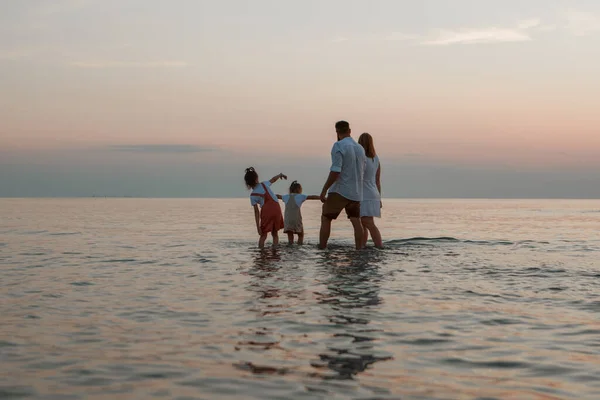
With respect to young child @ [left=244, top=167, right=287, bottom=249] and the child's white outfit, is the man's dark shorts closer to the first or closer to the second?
young child @ [left=244, top=167, right=287, bottom=249]

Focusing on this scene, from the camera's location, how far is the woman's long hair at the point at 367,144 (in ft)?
44.0

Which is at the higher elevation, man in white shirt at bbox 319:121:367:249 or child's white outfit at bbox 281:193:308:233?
man in white shirt at bbox 319:121:367:249

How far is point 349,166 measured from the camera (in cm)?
1273

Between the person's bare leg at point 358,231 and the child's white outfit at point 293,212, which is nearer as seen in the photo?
the person's bare leg at point 358,231

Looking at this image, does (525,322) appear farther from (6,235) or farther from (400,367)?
(6,235)

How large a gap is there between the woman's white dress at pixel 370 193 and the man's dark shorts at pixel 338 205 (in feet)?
1.37

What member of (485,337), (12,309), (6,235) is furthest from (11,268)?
(6,235)

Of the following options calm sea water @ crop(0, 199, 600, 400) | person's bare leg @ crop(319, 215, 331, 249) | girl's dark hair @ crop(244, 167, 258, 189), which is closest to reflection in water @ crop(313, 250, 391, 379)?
calm sea water @ crop(0, 199, 600, 400)

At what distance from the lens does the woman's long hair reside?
527 inches

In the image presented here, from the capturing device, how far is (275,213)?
14.2 metres

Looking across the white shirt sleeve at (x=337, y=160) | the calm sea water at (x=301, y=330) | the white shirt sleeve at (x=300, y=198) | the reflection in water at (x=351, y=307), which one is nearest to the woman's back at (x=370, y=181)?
the white shirt sleeve at (x=337, y=160)

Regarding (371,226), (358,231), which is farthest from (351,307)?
(371,226)

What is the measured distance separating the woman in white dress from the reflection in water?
49.9 inches

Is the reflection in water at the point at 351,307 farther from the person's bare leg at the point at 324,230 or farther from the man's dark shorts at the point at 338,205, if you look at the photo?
the person's bare leg at the point at 324,230
